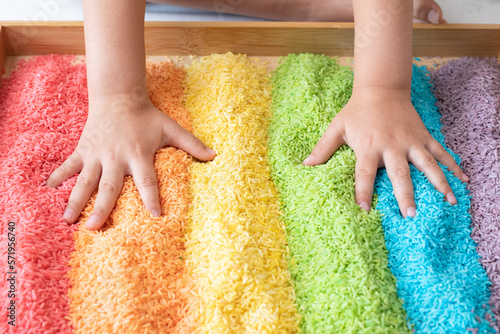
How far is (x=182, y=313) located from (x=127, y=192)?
335 mm

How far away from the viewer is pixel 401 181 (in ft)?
3.89

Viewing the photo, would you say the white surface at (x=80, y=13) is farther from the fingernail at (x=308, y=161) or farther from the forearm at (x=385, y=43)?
the fingernail at (x=308, y=161)

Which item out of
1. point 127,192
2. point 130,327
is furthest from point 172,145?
point 130,327

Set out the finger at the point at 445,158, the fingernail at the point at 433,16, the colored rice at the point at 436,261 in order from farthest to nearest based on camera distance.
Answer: the fingernail at the point at 433,16
the finger at the point at 445,158
the colored rice at the point at 436,261

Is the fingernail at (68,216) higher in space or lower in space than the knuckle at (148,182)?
lower

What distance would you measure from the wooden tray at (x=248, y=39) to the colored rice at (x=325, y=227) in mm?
178

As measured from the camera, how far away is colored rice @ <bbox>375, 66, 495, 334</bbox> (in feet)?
3.21

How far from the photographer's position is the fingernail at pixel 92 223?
1.12 meters

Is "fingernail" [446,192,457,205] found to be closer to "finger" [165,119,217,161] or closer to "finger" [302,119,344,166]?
"finger" [302,119,344,166]

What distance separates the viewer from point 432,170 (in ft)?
3.96

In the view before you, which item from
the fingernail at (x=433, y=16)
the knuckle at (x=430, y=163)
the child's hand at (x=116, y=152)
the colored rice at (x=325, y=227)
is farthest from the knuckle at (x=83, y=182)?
the fingernail at (x=433, y=16)

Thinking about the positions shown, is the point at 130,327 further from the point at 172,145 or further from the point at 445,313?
the point at 445,313

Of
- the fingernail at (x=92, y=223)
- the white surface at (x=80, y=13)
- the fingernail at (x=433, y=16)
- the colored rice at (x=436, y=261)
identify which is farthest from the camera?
the white surface at (x=80, y=13)

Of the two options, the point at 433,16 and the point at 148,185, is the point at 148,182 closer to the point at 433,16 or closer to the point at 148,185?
the point at 148,185
